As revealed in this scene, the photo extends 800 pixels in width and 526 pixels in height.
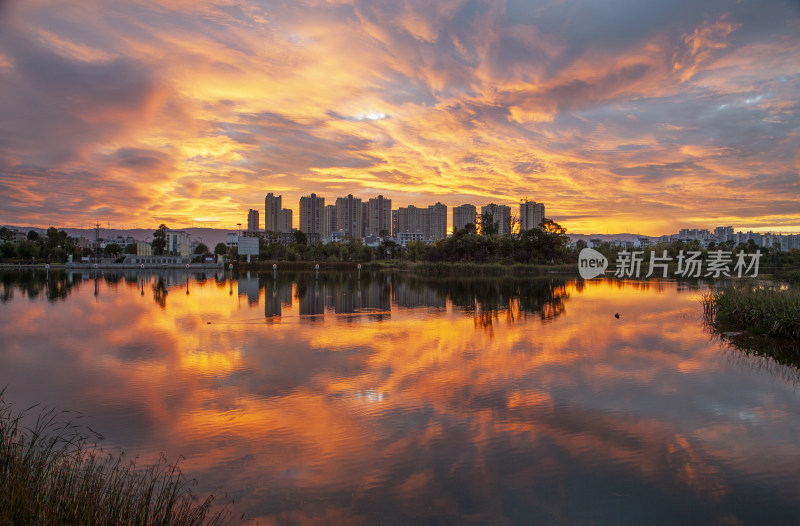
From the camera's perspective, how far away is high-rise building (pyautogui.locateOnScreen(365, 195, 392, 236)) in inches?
7751

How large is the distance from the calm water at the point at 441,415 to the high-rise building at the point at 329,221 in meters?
178

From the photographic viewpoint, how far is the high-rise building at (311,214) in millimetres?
191587

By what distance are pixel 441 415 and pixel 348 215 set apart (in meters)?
189

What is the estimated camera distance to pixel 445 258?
67.6 m

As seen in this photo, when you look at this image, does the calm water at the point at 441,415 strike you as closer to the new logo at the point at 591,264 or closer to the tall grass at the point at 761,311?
the tall grass at the point at 761,311

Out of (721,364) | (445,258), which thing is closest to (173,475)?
(721,364)

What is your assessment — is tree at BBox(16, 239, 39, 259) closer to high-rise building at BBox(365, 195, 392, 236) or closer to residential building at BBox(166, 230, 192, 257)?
residential building at BBox(166, 230, 192, 257)

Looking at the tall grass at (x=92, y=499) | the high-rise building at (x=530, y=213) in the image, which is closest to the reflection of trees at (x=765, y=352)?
the tall grass at (x=92, y=499)

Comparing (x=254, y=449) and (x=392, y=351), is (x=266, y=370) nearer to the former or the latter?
(x=392, y=351)

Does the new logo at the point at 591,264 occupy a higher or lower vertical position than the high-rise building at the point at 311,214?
lower

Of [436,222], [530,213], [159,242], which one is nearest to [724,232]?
[530,213]

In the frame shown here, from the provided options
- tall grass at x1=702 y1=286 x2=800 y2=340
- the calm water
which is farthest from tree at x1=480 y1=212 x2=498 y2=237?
the calm water

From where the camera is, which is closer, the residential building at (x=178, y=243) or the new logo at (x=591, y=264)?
the new logo at (x=591, y=264)

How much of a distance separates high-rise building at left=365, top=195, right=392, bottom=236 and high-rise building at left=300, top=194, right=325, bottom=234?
19.1 m
